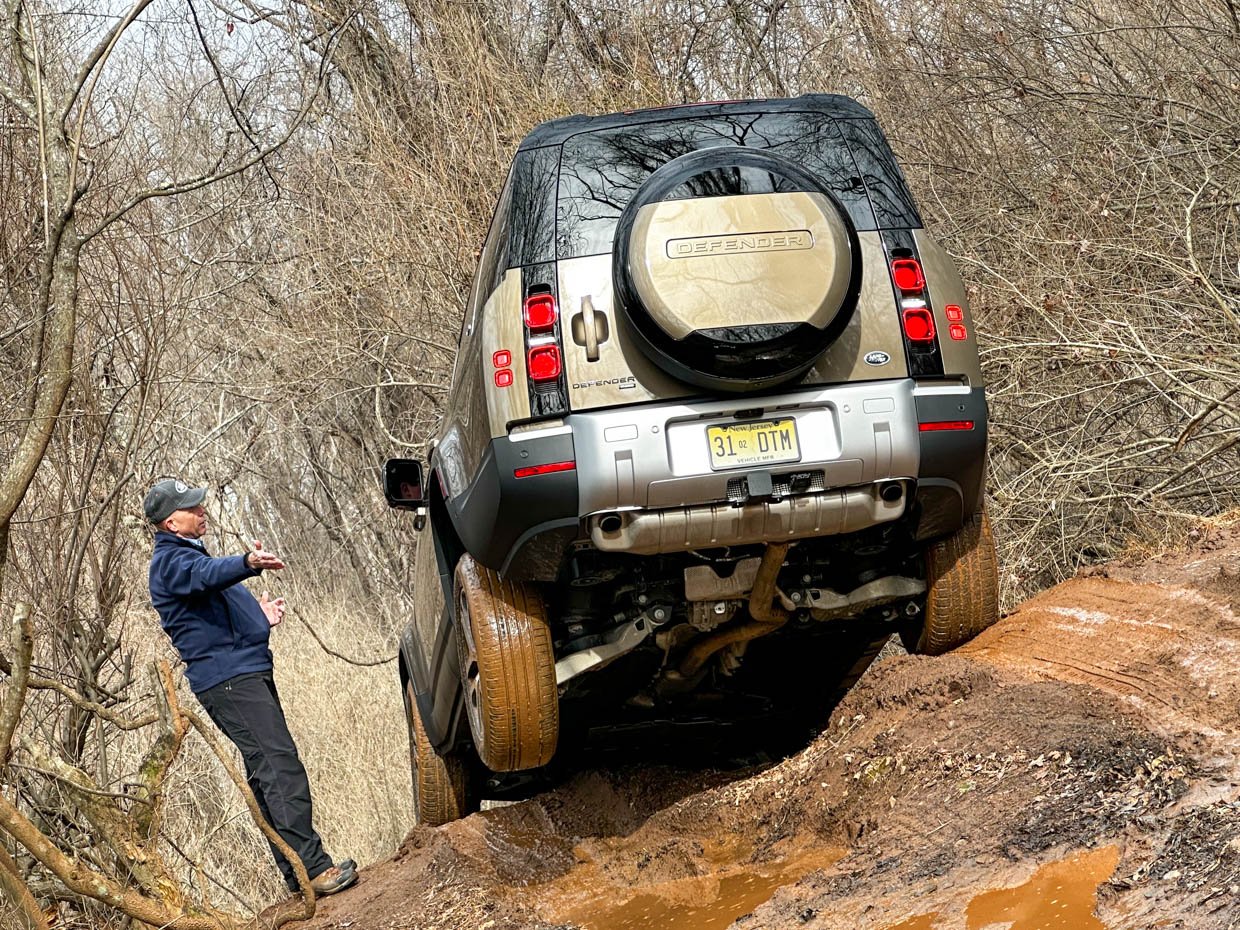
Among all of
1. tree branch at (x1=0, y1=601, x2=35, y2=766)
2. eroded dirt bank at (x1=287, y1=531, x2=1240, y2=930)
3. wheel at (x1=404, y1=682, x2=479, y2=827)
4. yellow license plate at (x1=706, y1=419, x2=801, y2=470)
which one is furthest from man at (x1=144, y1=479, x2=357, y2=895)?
yellow license plate at (x1=706, y1=419, x2=801, y2=470)

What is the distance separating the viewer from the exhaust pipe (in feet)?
16.7

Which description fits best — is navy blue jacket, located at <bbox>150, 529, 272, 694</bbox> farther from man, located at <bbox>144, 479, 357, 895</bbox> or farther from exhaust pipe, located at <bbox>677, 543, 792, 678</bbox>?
exhaust pipe, located at <bbox>677, 543, 792, 678</bbox>

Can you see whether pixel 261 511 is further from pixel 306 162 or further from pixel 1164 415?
pixel 1164 415

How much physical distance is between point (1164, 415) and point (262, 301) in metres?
10.0

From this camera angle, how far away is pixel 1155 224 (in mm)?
9133

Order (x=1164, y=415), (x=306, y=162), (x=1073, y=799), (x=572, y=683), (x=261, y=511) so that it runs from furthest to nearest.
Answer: (x=261, y=511)
(x=306, y=162)
(x=1164, y=415)
(x=572, y=683)
(x=1073, y=799)

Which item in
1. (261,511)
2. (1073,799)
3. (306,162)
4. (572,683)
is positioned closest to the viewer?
(1073,799)

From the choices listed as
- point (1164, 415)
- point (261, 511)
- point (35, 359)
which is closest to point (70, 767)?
point (35, 359)

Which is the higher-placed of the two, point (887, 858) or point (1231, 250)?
point (1231, 250)

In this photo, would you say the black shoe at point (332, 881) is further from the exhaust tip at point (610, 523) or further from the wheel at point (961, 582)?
the wheel at point (961, 582)

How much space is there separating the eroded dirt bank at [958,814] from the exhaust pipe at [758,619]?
1.51 feet

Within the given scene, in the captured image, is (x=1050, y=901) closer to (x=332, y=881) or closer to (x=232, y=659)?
(x=332, y=881)

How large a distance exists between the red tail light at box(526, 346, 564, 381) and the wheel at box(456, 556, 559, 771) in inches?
33.1

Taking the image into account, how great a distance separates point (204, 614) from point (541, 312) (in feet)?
7.90
